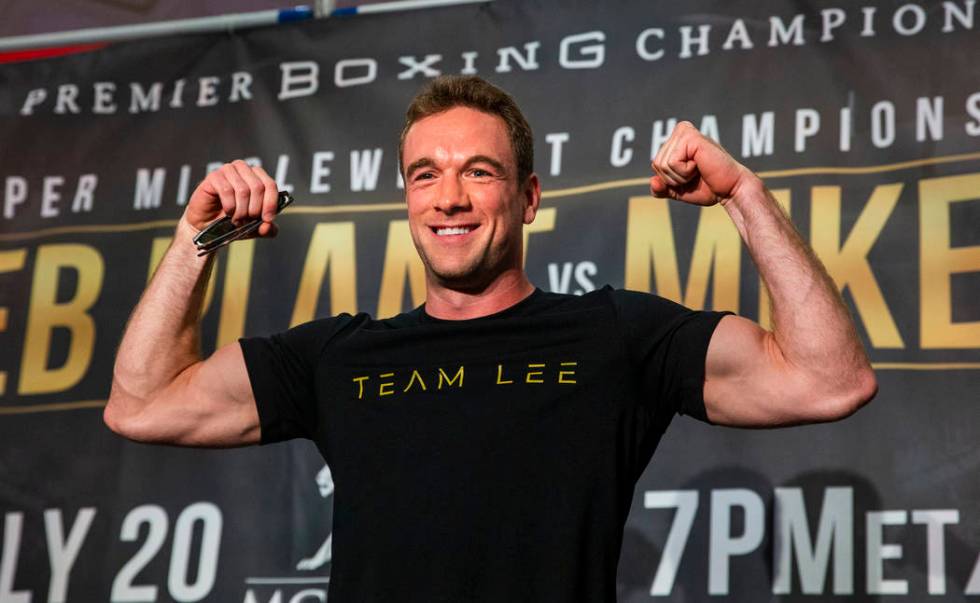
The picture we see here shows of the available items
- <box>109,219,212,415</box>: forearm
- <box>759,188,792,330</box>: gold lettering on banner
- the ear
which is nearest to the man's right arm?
<box>109,219,212,415</box>: forearm

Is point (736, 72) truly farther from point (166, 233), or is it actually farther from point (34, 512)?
point (34, 512)

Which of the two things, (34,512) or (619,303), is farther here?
(34,512)

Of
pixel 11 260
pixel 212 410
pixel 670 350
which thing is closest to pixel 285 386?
pixel 212 410

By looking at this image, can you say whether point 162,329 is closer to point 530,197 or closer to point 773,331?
point 530,197

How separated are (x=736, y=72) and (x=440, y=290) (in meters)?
1.20

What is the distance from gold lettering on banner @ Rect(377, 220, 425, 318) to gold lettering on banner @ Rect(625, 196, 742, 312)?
497 mm

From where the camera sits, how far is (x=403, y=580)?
185cm

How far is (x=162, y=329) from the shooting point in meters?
2.13

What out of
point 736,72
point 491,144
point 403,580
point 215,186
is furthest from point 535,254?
point 403,580

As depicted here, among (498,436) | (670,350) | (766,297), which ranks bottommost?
(498,436)

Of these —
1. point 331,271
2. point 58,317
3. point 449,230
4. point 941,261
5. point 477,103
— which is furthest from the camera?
point 58,317

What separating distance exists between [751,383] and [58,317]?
2039mm

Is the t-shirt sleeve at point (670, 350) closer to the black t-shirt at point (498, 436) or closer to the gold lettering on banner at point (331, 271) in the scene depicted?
the black t-shirt at point (498, 436)

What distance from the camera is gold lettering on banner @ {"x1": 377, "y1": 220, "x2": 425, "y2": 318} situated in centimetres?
312
